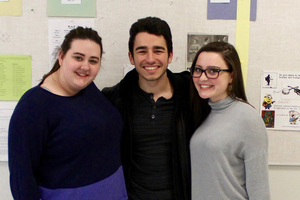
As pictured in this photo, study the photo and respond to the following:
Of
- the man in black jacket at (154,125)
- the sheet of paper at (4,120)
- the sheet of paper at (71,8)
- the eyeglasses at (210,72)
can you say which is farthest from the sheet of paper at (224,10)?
the sheet of paper at (4,120)

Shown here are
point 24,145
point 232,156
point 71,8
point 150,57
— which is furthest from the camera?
point 71,8

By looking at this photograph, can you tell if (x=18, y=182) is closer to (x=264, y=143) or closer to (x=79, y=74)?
(x=79, y=74)

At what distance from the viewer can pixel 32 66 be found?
4.40 ft

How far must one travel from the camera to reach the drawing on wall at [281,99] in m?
1.34

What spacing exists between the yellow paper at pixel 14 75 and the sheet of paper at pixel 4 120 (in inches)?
1.6

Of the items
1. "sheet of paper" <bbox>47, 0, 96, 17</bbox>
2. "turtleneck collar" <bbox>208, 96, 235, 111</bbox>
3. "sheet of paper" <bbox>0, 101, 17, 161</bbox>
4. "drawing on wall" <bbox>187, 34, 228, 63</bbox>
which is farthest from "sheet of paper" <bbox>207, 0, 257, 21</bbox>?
"sheet of paper" <bbox>0, 101, 17, 161</bbox>

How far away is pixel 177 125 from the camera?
1080mm

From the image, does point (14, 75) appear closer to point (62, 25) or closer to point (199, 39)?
point (62, 25)

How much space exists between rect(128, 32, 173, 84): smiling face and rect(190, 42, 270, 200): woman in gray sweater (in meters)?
0.19

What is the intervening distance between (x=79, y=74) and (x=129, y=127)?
39 centimetres

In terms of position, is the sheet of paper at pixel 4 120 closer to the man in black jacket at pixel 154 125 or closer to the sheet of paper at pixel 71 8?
the sheet of paper at pixel 71 8

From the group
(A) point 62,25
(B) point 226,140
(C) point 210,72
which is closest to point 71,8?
(A) point 62,25

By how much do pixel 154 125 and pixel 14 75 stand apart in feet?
3.33

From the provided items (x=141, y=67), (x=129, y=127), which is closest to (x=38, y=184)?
(x=129, y=127)
